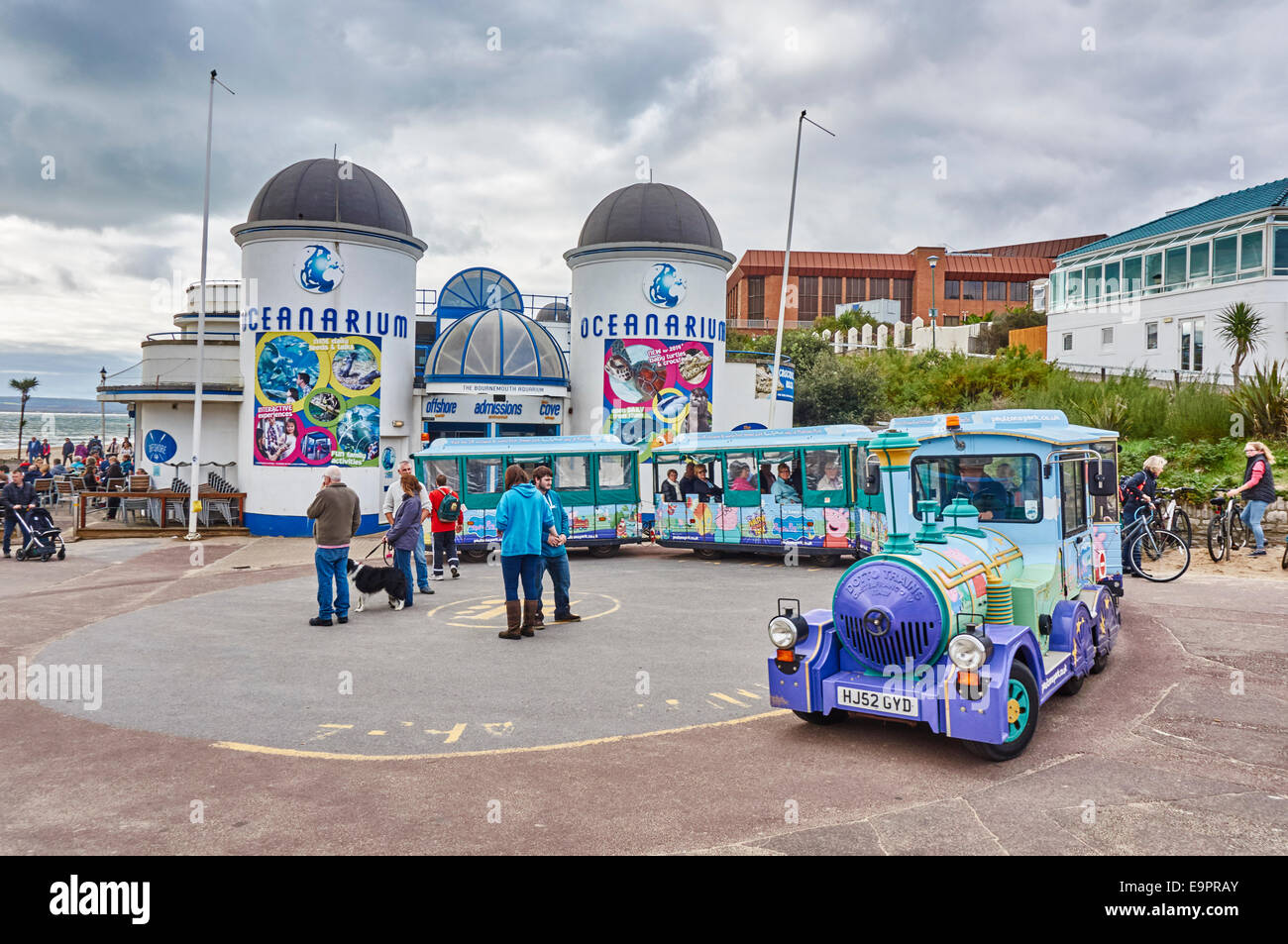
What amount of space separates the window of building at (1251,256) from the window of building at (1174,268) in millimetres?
2467

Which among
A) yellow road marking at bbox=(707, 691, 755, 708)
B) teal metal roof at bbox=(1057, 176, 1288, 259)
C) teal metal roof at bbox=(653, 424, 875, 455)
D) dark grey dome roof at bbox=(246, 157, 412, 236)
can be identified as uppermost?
teal metal roof at bbox=(1057, 176, 1288, 259)

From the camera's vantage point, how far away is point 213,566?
56.7 ft

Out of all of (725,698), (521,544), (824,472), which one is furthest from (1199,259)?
(725,698)

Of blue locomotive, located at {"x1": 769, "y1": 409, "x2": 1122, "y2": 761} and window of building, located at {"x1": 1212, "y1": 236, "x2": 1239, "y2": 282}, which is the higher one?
window of building, located at {"x1": 1212, "y1": 236, "x2": 1239, "y2": 282}

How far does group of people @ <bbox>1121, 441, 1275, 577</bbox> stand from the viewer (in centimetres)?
1445

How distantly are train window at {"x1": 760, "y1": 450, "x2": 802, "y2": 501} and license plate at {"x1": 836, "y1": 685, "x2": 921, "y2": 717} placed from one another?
10704 mm

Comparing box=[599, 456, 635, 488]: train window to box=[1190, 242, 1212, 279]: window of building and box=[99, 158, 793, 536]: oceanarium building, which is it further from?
box=[1190, 242, 1212, 279]: window of building

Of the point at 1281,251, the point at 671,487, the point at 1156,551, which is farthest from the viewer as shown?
the point at 1281,251

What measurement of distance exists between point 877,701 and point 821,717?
0.70m

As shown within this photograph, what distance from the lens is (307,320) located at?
22359 millimetres

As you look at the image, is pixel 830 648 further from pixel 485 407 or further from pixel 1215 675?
pixel 485 407

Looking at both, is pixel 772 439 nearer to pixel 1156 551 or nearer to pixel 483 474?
pixel 483 474

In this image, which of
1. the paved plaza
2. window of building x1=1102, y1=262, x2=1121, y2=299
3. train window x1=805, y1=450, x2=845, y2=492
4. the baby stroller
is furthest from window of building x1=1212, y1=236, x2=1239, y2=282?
the baby stroller

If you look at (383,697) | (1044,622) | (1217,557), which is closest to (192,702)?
(383,697)
